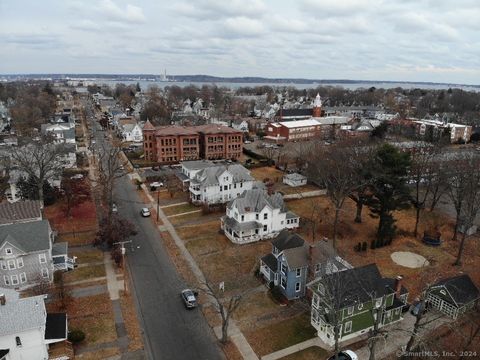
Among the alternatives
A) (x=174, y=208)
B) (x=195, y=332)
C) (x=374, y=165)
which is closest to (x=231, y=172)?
(x=174, y=208)

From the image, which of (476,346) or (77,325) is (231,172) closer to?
(77,325)

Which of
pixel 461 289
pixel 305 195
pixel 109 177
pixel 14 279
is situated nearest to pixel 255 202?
pixel 305 195

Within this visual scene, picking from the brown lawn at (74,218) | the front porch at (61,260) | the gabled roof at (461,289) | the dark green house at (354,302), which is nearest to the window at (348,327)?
the dark green house at (354,302)

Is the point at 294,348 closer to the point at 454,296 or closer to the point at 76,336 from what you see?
the point at 454,296

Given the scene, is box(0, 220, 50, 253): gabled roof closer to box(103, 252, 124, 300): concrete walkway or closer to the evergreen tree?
box(103, 252, 124, 300): concrete walkway

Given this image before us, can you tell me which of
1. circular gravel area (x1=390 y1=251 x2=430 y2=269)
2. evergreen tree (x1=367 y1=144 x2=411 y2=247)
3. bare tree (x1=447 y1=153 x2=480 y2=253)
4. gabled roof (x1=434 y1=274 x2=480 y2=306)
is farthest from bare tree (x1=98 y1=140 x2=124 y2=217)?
bare tree (x1=447 y1=153 x2=480 y2=253)

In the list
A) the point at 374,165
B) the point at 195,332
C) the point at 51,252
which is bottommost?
the point at 195,332
